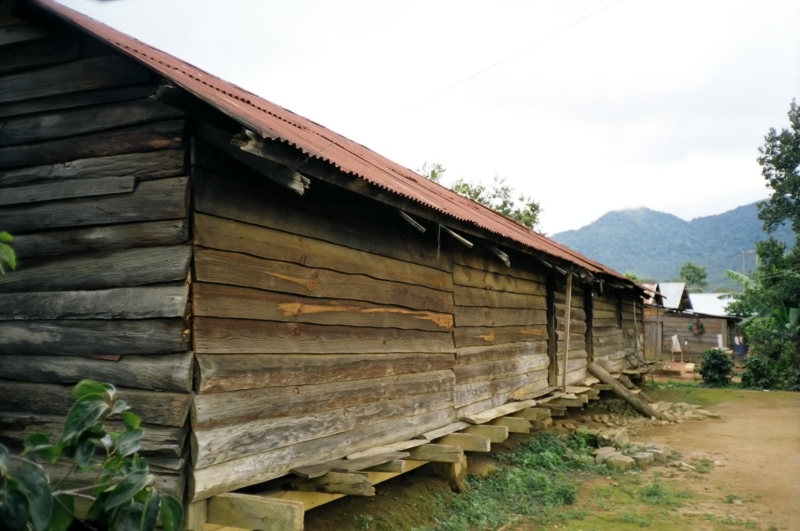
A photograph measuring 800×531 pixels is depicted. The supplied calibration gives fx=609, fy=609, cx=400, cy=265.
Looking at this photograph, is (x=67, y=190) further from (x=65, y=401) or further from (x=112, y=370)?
(x=65, y=401)

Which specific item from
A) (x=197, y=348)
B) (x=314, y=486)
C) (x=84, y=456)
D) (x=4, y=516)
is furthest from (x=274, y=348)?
(x=4, y=516)

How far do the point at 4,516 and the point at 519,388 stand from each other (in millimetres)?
8118

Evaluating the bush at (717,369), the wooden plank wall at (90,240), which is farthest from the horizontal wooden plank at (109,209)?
the bush at (717,369)

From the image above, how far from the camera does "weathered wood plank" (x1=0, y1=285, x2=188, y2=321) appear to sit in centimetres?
368

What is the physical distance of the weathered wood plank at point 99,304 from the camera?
3682mm

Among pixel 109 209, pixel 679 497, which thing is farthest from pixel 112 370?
pixel 679 497

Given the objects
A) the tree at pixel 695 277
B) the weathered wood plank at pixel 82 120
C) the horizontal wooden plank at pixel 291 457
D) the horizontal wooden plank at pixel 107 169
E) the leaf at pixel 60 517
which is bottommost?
the horizontal wooden plank at pixel 291 457

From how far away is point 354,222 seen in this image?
17.4 feet

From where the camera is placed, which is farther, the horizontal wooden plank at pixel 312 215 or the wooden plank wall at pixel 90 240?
the horizontal wooden plank at pixel 312 215

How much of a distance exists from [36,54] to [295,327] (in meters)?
2.78

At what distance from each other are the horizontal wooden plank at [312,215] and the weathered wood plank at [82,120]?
0.54 meters

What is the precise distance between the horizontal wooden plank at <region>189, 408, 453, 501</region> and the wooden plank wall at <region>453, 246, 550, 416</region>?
4.94 ft

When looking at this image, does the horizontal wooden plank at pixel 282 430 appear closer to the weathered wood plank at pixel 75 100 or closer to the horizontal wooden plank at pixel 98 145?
the horizontal wooden plank at pixel 98 145

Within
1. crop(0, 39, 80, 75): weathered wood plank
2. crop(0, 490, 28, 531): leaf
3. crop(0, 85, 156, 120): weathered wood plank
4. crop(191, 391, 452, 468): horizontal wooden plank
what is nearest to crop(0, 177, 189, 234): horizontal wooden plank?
crop(0, 85, 156, 120): weathered wood plank
